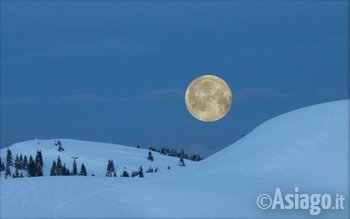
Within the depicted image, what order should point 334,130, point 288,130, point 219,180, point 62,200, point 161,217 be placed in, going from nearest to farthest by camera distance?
1. point 161,217
2. point 62,200
3. point 219,180
4. point 334,130
5. point 288,130

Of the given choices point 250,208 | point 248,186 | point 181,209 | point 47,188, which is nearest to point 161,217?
point 181,209

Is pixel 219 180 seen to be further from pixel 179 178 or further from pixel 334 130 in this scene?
pixel 334 130

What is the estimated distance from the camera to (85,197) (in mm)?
36094

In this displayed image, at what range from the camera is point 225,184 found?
38.1 meters

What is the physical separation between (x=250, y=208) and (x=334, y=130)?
13.5m

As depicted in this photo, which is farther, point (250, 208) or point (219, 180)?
point (219, 180)

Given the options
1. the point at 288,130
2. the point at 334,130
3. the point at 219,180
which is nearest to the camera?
the point at 219,180

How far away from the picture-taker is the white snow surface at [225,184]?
33156 millimetres

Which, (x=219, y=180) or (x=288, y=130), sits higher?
(x=288, y=130)

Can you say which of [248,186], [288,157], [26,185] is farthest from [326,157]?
[26,185]

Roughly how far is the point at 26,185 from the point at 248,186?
14695 mm

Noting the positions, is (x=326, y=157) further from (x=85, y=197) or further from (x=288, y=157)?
(x=85, y=197)

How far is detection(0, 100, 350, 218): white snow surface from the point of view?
109ft

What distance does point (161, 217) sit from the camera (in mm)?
32531
